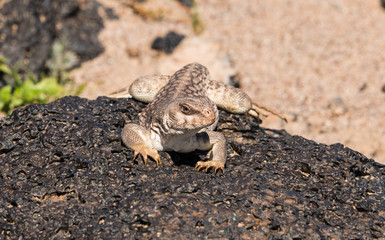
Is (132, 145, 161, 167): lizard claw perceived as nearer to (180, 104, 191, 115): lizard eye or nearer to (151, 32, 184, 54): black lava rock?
(180, 104, 191, 115): lizard eye

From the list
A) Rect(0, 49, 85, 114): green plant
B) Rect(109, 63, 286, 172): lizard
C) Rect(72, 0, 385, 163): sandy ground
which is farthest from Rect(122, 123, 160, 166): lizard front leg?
Rect(72, 0, 385, 163): sandy ground

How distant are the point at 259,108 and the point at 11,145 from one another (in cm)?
367

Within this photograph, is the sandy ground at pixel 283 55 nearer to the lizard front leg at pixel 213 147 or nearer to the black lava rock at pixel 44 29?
the black lava rock at pixel 44 29

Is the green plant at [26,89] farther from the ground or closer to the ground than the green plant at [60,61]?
closer to the ground

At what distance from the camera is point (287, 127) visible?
10.9m

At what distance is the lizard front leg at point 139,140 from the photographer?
4.90 metres

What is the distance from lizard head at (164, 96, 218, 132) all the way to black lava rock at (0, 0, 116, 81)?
6.99 metres

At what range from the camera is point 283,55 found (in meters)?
13.1

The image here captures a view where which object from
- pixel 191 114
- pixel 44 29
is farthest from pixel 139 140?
pixel 44 29

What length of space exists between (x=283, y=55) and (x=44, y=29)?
21.7 ft

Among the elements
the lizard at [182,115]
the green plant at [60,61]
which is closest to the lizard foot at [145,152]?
the lizard at [182,115]

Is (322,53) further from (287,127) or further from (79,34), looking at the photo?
(79,34)

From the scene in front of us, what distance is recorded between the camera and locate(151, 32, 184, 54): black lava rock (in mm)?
12297

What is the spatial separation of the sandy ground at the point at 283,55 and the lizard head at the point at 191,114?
6157mm
